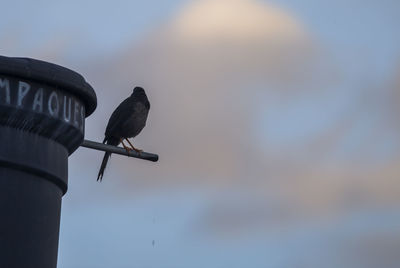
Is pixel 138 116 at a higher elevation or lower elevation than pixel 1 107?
higher

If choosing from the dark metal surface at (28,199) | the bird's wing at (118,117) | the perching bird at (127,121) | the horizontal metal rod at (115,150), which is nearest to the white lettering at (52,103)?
the dark metal surface at (28,199)

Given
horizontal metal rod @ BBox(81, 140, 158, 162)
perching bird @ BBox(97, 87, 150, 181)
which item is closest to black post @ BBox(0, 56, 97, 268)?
horizontal metal rod @ BBox(81, 140, 158, 162)

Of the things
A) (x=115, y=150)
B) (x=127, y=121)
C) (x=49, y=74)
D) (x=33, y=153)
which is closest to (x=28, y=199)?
(x=33, y=153)

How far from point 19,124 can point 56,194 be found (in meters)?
0.37

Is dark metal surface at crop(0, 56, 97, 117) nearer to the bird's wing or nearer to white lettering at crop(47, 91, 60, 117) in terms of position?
white lettering at crop(47, 91, 60, 117)

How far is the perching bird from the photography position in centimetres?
1287

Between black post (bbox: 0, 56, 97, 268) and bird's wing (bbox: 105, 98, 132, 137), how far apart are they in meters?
8.83

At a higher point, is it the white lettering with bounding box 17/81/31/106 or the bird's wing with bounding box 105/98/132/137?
the bird's wing with bounding box 105/98/132/137

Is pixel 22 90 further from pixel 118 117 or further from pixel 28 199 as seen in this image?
pixel 118 117

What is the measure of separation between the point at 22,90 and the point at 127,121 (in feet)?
30.0

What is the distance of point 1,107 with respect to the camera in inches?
144

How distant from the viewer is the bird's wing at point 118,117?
12852 mm

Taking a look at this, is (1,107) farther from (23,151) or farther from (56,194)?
(56,194)

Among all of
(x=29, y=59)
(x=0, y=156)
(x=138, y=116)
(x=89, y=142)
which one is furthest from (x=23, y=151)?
(x=138, y=116)
